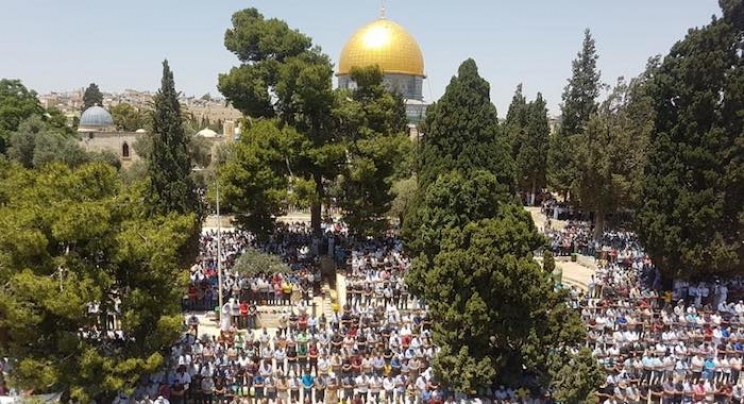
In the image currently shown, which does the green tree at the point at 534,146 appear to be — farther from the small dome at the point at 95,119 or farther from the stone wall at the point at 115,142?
the small dome at the point at 95,119

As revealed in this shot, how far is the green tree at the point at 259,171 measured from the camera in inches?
836

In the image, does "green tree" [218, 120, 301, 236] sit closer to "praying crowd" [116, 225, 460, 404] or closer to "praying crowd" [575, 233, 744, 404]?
"praying crowd" [116, 225, 460, 404]

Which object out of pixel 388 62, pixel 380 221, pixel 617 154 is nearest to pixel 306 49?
pixel 380 221

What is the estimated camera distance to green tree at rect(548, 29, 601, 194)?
36469mm

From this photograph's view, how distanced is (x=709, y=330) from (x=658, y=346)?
2.25 meters

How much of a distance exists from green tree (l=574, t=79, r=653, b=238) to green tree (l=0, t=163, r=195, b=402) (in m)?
19.8

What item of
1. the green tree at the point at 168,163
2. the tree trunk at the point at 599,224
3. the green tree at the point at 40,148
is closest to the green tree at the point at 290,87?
the green tree at the point at 168,163

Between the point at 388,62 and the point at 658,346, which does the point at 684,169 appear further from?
the point at 388,62

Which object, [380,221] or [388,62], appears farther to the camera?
[388,62]

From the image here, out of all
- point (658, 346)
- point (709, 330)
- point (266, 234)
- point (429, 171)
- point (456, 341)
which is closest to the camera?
point (456, 341)

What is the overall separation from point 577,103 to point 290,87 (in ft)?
82.0

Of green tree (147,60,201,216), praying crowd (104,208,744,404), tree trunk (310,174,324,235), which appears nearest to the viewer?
praying crowd (104,208,744,404)

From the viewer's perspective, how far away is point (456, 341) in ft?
43.8

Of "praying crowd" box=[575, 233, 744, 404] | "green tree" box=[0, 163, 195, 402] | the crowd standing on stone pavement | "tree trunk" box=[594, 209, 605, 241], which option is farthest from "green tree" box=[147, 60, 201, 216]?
"tree trunk" box=[594, 209, 605, 241]
